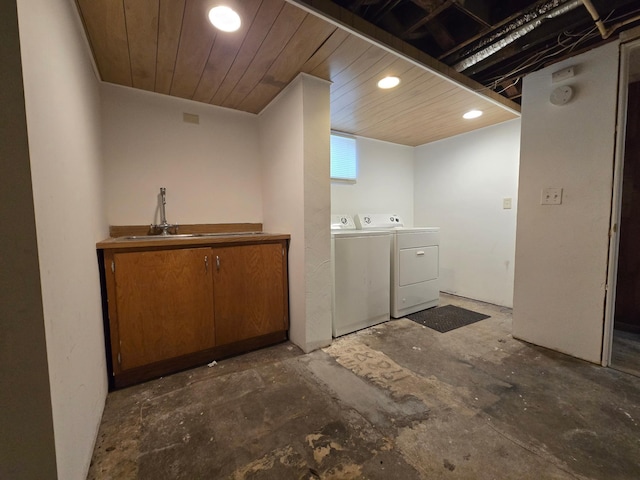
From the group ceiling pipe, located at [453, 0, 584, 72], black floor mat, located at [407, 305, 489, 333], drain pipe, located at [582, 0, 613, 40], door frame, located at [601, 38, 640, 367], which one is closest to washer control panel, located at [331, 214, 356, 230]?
black floor mat, located at [407, 305, 489, 333]

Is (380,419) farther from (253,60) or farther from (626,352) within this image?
(253,60)

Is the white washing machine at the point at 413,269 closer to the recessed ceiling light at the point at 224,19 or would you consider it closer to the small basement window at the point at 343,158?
the small basement window at the point at 343,158

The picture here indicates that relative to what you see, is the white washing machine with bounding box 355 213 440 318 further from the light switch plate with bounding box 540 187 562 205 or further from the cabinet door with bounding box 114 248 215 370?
the cabinet door with bounding box 114 248 215 370

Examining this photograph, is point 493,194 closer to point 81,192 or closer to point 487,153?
point 487,153

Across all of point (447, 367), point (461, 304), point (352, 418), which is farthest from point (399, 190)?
point (352, 418)

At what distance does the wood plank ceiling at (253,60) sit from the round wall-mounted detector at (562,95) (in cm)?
51

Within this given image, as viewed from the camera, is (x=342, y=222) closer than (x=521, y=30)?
No

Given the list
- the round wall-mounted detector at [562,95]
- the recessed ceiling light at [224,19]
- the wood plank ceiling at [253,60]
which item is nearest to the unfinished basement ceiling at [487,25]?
the wood plank ceiling at [253,60]

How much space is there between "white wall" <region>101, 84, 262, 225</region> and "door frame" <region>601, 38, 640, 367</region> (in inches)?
104

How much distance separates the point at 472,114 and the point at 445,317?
207 cm

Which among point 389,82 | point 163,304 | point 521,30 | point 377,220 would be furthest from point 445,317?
point 163,304

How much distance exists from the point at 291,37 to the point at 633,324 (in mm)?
3549

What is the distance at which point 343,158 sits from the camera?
3.11 metres

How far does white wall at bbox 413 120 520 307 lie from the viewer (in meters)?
2.90
